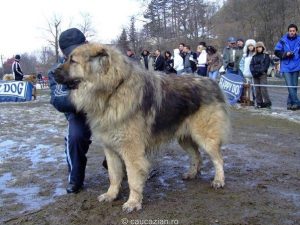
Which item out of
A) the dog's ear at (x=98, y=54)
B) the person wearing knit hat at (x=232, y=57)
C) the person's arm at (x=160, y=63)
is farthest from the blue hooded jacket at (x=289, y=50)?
the dog's ear at (x=98, y=54)

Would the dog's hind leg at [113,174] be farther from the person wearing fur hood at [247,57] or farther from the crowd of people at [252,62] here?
the person wearing fur hood at [247,57]

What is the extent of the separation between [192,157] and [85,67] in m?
2.22

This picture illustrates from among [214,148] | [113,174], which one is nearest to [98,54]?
[113,174]

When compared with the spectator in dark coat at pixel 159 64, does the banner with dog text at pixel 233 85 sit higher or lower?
lower

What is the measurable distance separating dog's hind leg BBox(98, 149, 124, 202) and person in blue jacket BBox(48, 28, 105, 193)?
422 mm

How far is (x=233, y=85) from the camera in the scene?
536 inches

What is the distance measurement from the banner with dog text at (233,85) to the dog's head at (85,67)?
31.3ft

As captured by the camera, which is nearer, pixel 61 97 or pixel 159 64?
pixel 61 97

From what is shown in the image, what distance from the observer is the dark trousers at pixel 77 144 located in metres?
4.96

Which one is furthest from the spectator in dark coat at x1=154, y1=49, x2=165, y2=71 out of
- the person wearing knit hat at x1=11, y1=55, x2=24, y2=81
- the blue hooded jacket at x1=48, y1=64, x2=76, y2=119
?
the blue hooded jacket at x1=48, y1=64, x2=76, y2=119

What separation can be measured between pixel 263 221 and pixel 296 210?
492mm

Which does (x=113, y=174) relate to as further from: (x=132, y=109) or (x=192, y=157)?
(x=192, y=157)

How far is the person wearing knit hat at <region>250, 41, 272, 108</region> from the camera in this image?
1230 cm

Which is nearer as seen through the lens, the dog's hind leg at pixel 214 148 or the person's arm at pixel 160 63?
the dog's hind leg at pixel 214 148
